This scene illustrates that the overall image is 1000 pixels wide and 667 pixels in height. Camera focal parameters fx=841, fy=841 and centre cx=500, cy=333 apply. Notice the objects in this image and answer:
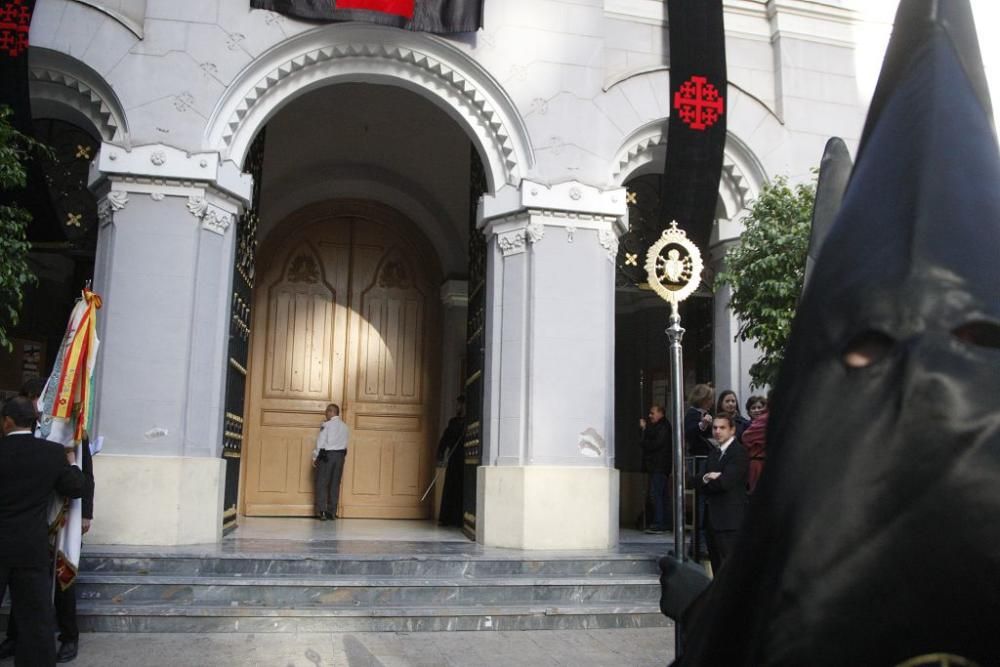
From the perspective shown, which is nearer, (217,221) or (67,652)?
(67,652)

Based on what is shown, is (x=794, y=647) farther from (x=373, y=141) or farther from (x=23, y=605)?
(x=373, y=141)

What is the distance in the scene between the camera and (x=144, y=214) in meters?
8.41

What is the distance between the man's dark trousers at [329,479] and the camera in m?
11.7

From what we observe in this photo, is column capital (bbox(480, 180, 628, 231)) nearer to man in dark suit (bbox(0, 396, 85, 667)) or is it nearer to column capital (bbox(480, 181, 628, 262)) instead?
column capital (bbox(480, 181, 628, 262))

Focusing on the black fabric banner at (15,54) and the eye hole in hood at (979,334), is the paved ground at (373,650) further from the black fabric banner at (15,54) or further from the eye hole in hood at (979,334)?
the black fabric banner at (15,54)

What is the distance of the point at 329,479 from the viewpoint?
1170 cm

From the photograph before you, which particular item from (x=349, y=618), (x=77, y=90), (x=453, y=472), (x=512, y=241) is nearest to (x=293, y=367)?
(x=453, y=472)

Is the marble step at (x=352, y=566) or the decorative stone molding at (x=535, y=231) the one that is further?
the decorative stone molding at (x=535, y=231)

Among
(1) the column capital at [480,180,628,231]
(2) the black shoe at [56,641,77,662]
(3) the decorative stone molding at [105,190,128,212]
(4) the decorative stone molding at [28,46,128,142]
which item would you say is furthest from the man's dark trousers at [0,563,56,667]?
(1) the column capital at [480,180,628,231]

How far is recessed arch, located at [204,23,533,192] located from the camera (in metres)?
8.94

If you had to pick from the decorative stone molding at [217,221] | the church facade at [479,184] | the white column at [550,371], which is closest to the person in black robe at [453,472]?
the church facade at [479,184]

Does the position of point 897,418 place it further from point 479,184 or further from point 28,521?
point 479,184

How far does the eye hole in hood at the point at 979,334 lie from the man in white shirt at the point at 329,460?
1106 centimetres

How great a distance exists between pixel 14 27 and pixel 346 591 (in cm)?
648
